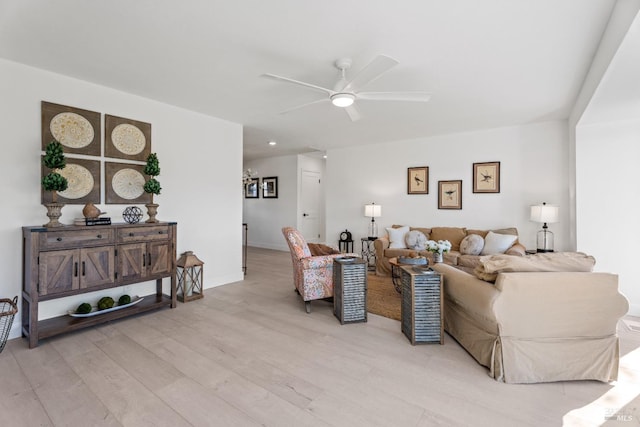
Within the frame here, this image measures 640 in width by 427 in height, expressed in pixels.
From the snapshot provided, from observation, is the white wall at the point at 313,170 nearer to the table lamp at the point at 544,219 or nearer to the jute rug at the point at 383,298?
the jute rug at the point at 383,298

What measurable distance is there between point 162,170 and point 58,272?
1653mm

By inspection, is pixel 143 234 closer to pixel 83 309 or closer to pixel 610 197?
pixel 83 309

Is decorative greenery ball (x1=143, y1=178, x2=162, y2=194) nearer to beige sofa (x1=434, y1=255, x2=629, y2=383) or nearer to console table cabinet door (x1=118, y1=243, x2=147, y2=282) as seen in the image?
console table cabinet door (x1=118, y1=243, x2=147, y2=282)

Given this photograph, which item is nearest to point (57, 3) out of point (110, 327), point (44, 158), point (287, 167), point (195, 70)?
point (195, 70)

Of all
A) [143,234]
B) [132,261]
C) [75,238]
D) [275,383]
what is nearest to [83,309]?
[132,261]

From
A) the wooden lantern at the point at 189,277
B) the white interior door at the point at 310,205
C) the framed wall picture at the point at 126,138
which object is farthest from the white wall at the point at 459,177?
the framed wall picture at the point at 126,138

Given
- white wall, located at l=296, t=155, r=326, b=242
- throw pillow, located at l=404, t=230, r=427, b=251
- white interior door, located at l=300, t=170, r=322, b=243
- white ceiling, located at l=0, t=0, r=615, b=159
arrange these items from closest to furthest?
white ceiling, located at l=0, t=0, r=615, b=159 < throw pillow, located at l=404, t=230, r=427, b=251 < white wall, located at l=296, t=155, r=326, b=242 < white interior door, located at l=300, t=170, r=322, b=243

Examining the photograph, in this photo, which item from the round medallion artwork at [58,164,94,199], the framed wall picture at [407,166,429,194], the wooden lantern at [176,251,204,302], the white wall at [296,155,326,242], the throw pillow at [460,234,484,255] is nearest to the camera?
the round medallion artwork at [58,164,94,199]

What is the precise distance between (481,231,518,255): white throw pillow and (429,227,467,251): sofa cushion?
45 centimetres

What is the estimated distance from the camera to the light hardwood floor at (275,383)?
1.74 meters

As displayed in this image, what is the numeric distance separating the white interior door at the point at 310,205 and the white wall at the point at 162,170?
3.40m

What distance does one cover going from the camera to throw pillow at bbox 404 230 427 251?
202 inches

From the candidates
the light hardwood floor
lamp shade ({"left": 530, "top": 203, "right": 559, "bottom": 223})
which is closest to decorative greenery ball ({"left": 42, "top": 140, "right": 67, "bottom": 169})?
the light hardwood floor

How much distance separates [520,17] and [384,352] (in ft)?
8.99
